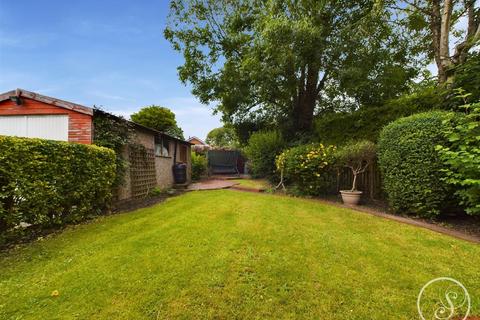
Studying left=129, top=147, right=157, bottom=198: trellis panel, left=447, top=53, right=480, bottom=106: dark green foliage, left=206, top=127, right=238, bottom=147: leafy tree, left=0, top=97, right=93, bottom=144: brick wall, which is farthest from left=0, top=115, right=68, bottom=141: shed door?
left=206, top=127, right=238, bottom=147: leafy tree

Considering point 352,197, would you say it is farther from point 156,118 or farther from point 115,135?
point 156,118

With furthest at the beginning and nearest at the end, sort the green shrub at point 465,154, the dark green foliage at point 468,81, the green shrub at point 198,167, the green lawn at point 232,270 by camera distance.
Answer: the green shrub at point 198,167
the dark green foliage at point 468,81
the green shrub at point 465,154
the green lawn at point 232,270

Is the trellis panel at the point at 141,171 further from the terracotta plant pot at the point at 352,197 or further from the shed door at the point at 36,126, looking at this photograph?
the terracotta plant pot at the point at 352,197

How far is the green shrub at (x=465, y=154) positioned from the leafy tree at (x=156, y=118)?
13.9 m

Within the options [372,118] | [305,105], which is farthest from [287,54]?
[305,105]

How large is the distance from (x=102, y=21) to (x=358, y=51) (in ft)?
29.3

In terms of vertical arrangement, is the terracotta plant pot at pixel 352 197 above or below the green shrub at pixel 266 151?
below

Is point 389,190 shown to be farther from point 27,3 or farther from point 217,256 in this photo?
point 27,3

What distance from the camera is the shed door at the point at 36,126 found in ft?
21.4

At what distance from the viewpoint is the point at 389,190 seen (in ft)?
17.3

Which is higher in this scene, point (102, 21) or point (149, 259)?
point (102, 21)

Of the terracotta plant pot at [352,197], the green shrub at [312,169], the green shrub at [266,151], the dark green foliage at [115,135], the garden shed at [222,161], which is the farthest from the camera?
the garden shed at [222,161]

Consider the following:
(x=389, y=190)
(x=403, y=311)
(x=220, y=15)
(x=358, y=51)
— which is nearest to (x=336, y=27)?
(x=358, y=51)

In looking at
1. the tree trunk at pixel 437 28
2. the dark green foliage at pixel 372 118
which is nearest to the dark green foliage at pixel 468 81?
the dark green foliage at pixel 372 118
